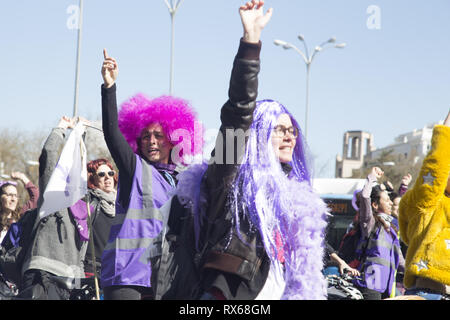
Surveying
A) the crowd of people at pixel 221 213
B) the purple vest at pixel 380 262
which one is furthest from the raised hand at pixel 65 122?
the purple vest at pixel 380 262

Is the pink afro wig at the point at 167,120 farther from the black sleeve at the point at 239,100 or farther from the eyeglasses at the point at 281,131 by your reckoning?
the black sleeve at the point at 239,100

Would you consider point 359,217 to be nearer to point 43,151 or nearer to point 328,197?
point 43,151

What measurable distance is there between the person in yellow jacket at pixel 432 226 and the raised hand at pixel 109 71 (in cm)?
160

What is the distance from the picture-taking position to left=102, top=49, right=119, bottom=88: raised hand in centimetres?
321

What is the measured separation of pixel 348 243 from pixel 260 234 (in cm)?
416

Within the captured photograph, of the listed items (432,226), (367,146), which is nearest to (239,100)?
(432,226)

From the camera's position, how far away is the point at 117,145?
3.14 metres

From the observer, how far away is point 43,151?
4.48 m

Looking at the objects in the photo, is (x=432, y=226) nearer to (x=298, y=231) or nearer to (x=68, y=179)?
(x=298, y=231)

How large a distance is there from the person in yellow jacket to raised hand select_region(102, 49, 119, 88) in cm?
160

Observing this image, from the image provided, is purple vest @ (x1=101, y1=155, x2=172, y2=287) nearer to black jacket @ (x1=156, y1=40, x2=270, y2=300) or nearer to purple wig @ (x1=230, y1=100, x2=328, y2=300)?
black jacket @ (x1=156, y1=40, x2=270, y2=300)

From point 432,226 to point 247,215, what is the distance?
1.16 m

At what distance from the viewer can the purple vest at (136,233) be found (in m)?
3.11
